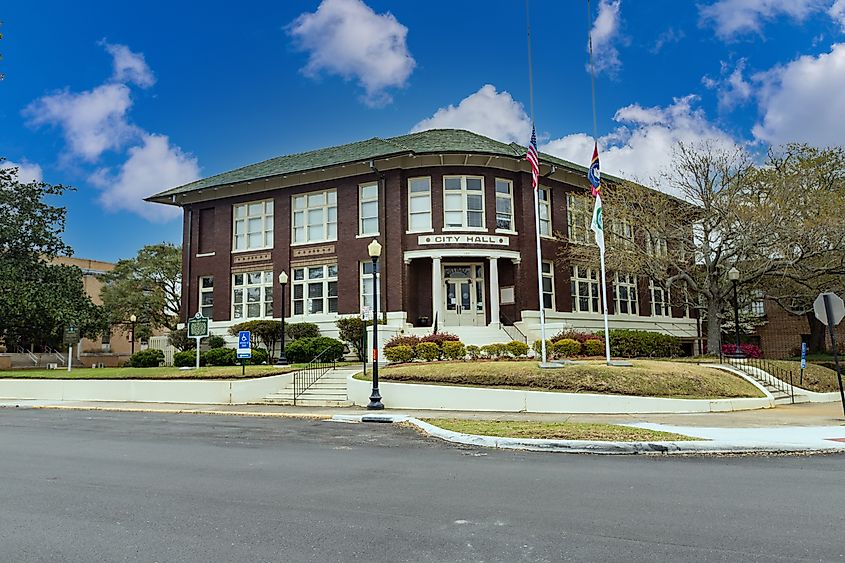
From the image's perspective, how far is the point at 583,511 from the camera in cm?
688

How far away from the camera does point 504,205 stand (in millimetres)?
33031

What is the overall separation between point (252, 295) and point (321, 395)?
1498 centimetres

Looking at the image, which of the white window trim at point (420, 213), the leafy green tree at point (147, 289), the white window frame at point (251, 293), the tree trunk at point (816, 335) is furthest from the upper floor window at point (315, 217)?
the tree trunk at point (816, 335)

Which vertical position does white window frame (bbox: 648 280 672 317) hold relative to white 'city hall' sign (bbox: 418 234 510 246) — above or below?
below

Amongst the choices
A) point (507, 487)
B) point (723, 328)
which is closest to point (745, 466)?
point (507, 487)

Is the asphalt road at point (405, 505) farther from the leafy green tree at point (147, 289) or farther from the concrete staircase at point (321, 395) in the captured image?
the leafy green tree at point (147, 289)

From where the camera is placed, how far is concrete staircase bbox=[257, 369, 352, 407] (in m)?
22.0

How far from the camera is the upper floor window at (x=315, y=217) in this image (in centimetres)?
3459

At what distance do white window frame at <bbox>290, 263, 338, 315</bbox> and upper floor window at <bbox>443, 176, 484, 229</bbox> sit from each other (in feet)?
20.6

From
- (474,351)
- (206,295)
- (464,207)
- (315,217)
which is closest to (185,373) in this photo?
(474,351)

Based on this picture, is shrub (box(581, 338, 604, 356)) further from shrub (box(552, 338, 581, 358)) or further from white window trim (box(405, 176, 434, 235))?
white window trim (box(405, 176, 434, 235))

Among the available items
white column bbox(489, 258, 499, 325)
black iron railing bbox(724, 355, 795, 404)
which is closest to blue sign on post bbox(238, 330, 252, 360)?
white column bbox(489, 258, 499, 325)

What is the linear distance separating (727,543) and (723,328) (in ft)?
125

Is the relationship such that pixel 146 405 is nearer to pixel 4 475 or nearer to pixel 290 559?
pixel 4 475
